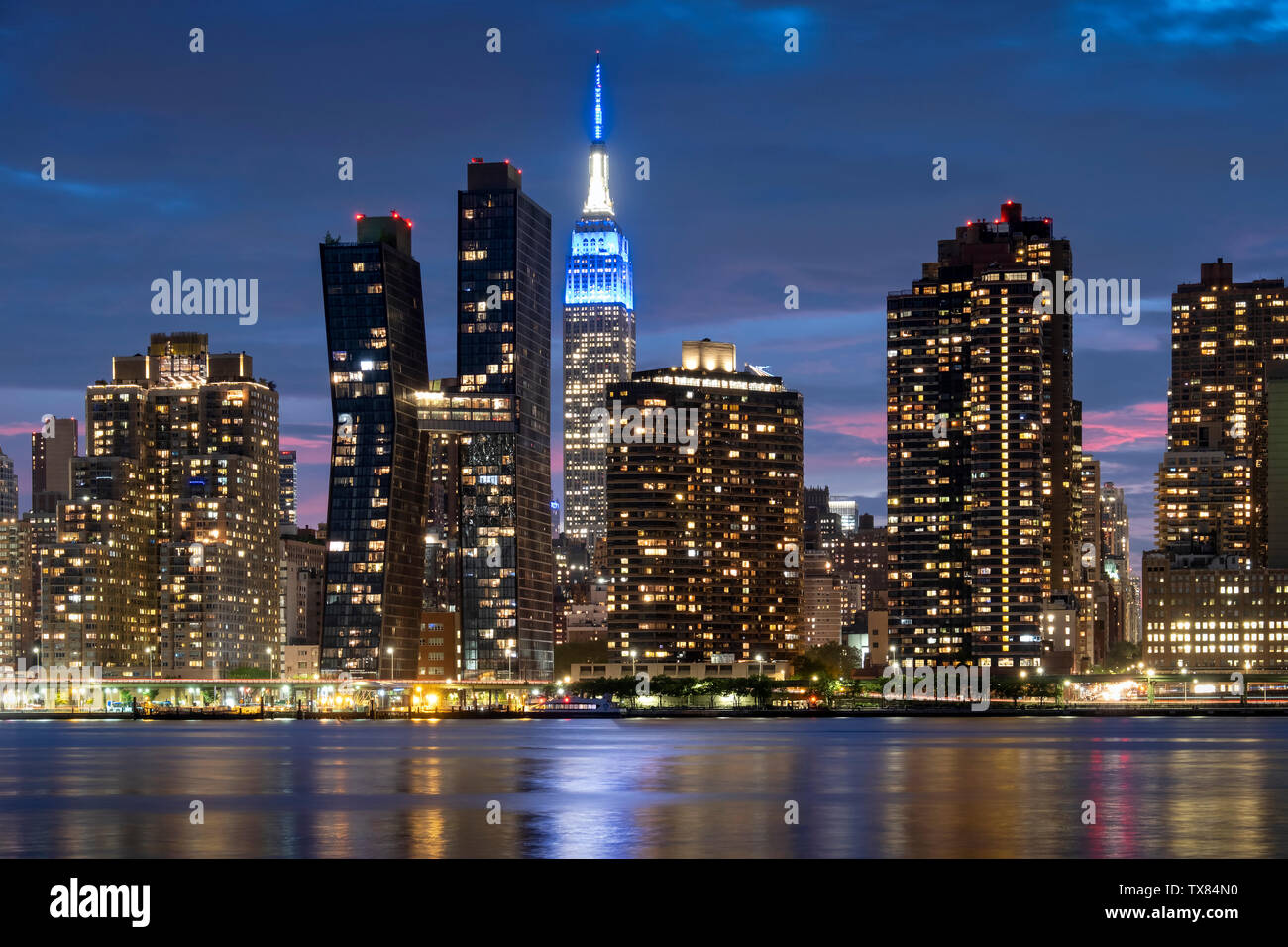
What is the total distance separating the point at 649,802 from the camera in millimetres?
96875

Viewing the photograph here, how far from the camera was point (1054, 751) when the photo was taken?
161375mm

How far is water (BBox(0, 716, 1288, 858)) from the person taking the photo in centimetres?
7500

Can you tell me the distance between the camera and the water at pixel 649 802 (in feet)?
246
